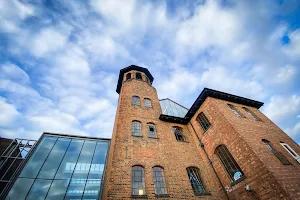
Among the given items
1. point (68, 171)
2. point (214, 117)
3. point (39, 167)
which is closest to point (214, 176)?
point (214, 117)

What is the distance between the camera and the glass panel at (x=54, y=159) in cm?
1060

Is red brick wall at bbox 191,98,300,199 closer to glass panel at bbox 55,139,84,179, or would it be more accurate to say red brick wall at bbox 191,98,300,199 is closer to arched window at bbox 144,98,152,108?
arched window at bbox 144,98,152,108

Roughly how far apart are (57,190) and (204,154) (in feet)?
36.6

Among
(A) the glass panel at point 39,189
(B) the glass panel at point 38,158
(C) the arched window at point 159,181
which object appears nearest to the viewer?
(C) the arched window at point 159,181

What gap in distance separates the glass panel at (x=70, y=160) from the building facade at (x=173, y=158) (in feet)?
0.22

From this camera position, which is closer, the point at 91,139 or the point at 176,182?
the point at 176,182

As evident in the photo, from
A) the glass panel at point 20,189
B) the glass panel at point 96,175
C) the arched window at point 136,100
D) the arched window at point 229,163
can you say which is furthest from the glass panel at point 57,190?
the arched window at point 229,163

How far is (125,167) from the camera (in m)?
8.08

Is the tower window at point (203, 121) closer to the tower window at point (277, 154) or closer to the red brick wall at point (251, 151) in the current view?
the red brick wall at point (251, 151)

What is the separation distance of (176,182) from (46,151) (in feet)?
36.5

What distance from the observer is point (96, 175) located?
12.0 metres

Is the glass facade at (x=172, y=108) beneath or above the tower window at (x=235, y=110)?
above

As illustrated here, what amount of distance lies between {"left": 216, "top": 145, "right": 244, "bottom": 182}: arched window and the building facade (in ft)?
0.15

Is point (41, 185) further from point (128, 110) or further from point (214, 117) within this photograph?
point (214, 117)
